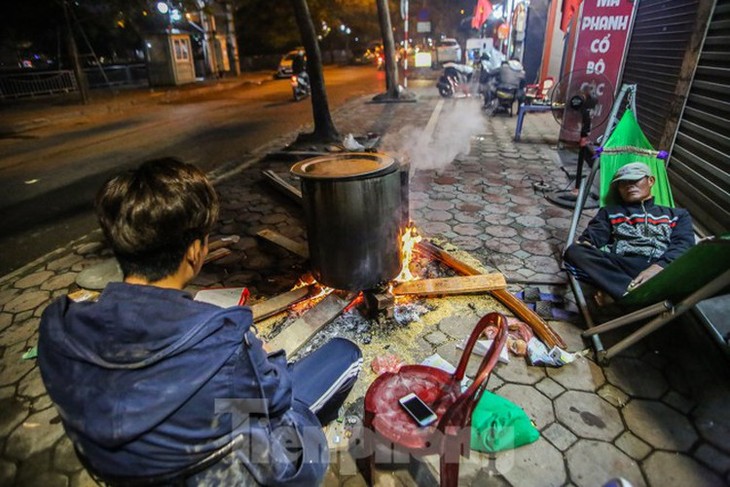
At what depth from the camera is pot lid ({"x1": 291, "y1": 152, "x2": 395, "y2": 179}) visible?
346 cm

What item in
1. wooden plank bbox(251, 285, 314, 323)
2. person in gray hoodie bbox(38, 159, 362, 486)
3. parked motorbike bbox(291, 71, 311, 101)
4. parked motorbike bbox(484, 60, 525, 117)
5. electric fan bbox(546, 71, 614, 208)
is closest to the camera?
person in gray hoodie bbox(38, 159, 362, 486)

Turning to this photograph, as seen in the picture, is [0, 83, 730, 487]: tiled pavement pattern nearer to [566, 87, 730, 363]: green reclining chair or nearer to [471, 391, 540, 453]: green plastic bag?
[471, 391, 540, 453]: green plastic bag

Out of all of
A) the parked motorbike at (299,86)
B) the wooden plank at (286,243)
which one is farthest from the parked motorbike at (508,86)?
the wooden plank at (286,243)

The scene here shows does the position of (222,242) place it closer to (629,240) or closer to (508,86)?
(629,240)

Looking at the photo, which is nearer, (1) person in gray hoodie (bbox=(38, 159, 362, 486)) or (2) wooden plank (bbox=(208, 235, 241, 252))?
(1) person in gray hoodie (bbox=(38, 159, 362, 486))

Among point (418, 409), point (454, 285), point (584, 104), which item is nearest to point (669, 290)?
point (454, 285)

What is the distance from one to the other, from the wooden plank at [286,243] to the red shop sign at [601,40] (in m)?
6.31

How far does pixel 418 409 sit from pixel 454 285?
6.85 ft

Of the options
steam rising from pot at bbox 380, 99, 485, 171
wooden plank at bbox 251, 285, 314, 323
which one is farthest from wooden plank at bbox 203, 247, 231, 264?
steam rising from pot at bbox 380, 99, 485, 171

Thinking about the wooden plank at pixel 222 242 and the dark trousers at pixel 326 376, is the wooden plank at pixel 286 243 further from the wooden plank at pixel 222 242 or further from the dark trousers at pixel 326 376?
the dark trousers at pixel 326 376

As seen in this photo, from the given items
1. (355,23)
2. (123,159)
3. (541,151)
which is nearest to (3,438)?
(123,159)

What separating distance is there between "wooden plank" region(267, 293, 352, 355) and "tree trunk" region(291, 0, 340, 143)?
720 centimetres

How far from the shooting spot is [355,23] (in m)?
48.9

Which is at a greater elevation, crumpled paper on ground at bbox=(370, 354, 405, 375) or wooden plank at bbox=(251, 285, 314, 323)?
wooden plank at bbox=(251, 285, 314, 323)
